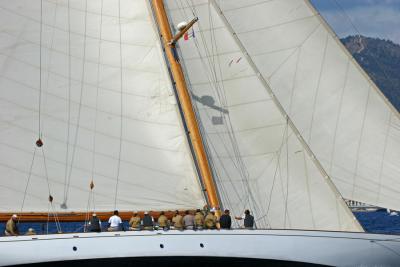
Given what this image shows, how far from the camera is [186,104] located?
93.3 ft

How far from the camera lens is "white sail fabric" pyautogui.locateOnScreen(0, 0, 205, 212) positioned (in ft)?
91.9

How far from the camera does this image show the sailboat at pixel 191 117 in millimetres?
27969

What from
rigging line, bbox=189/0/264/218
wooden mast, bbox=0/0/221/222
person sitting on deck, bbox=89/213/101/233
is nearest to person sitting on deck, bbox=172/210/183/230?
wooden mast, bbox=0/0/221/222

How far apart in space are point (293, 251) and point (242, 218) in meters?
3.22

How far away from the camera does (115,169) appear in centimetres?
2820

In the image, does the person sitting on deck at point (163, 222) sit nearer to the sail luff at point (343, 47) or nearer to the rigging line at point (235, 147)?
the rigging line at point (235, 147)

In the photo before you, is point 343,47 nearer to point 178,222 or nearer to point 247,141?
point 247,141

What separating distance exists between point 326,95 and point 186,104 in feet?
13.2

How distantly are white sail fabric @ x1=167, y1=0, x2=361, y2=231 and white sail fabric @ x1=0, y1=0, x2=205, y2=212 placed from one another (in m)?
1.16

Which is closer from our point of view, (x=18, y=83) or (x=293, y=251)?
(x=293, y=251)

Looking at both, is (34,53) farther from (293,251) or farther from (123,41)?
(293,251)

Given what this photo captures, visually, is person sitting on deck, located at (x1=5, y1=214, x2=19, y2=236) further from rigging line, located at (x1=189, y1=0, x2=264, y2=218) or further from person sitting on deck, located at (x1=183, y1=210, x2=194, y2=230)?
rigging line, located at (x1=189, y1=0, x2=264, y2=218)

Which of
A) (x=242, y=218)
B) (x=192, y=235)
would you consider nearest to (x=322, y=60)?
(x=242, y=218)

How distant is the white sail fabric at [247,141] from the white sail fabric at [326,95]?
60 centimetres
